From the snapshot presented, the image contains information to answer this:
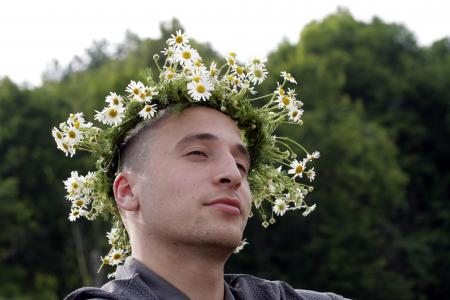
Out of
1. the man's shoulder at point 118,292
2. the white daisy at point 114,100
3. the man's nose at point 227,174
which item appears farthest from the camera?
the white daisy at point 114,100

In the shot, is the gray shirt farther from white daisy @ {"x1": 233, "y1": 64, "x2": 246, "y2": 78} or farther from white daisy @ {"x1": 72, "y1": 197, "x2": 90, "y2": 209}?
white daisy @ {"x1": 233, "y1": 64, "x2": 246, "y2": 78}

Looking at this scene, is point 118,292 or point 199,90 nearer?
point 118,292

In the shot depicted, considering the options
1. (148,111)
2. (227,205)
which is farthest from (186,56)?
(227,205)

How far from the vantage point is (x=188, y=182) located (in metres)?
3.89

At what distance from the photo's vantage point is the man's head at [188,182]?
12.5ft

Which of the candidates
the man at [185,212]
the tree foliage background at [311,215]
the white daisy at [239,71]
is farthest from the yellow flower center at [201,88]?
the tree foliage background at [311,215]

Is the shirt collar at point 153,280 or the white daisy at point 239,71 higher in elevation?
the white daisy at point 239,71

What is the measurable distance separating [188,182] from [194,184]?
0.10ft

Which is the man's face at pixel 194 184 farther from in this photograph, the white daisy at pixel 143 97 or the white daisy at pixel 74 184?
the white daisy at pixel 74 184

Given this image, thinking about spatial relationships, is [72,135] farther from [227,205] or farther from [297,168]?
[297,168]

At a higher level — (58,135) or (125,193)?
(58,135)

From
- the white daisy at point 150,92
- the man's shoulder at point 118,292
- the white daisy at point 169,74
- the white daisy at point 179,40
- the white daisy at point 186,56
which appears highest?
the white daisy at point 179,40

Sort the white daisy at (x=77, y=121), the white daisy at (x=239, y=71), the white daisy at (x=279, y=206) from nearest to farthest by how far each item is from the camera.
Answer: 1. the white daisy at (x=77, y=121)
2. the white daisy at (x=239, y=71)
3. the white daisy at (x=279, y=206)

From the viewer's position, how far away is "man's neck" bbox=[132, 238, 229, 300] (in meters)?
3.83
